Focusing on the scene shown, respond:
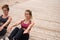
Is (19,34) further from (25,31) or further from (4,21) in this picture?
(4,21)

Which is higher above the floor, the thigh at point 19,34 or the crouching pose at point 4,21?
the crouching pose at point 4,21

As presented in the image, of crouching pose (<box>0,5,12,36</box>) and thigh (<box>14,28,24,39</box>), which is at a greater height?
crouching pose (<box>0,5,12,36</box>)

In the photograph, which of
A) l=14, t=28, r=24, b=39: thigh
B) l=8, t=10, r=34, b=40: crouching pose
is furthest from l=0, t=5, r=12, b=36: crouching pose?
l=14, t=28, r=24, b=39: thigh

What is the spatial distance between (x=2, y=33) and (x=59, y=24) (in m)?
2.67

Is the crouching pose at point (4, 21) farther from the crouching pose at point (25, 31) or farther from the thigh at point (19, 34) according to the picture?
the thigh at point (19, 34)

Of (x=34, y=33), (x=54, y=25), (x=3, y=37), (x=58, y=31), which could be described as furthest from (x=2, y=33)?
(x=54, y=25)

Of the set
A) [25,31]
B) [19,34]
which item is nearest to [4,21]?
[19,34]

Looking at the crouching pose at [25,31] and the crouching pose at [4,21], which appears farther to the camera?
the crouching pose at [4,21]

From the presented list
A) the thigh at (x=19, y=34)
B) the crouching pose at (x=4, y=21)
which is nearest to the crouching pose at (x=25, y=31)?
the thigh at (x=19, y=34)

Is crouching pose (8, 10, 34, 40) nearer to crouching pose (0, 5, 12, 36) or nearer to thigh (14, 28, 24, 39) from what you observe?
thigh (14, 28, 24, 39)

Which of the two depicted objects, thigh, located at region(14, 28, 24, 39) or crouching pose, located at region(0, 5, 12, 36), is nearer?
thigh, located at region(14, 28, 24, 39)

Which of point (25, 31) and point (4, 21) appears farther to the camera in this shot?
point (4, 21)

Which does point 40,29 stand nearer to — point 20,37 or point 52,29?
point 52,29

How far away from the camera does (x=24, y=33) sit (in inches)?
147
